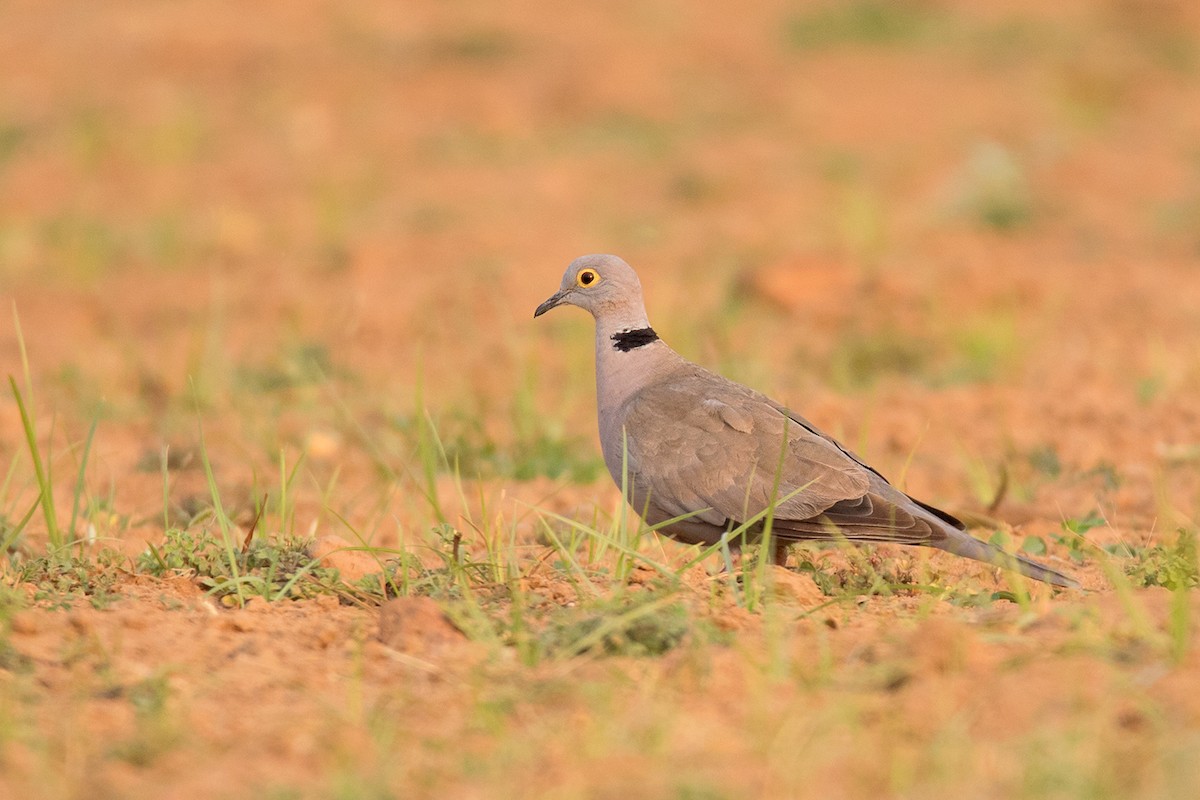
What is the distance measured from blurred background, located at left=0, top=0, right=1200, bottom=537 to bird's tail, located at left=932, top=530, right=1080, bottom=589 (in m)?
0.86

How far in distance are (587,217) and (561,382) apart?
3.91 m

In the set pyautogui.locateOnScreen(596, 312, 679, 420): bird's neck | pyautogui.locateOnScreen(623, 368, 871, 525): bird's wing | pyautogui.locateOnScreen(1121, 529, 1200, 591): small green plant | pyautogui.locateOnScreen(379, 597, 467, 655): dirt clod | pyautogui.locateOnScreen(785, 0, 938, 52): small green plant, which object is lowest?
pyautogui.locateOnScreen(1121, 529, 1200, 591): small green plant

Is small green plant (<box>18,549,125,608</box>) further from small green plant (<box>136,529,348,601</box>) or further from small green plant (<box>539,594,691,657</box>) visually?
small green plant (<box>539,594,691,657</box>)

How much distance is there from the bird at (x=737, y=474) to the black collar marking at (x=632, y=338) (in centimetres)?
6

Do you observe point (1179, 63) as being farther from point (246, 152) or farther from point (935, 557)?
point (935, 557)

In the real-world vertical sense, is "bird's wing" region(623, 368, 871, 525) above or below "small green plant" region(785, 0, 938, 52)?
below

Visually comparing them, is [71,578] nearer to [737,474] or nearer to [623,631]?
[623,631]

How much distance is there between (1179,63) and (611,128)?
690 cm

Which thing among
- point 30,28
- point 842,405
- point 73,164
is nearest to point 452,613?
point 842,405

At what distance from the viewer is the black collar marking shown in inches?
202

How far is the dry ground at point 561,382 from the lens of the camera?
3.00m

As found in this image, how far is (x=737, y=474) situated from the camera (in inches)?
178

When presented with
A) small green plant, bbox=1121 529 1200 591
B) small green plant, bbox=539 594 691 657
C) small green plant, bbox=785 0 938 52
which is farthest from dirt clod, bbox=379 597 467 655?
small green plant, bbox=785 0 938 52

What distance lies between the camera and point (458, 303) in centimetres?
928
